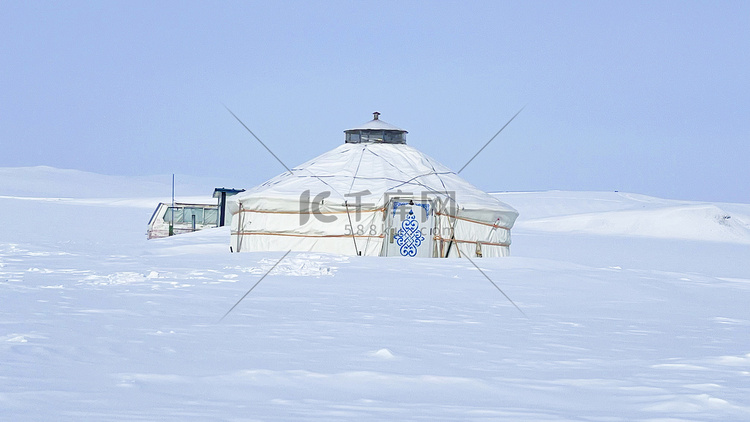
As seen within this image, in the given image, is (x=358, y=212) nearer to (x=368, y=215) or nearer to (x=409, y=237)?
(x=368, y=215)

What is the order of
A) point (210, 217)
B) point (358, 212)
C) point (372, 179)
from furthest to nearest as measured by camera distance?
point (210, 217) < point (372, 179) < point (358, 212)

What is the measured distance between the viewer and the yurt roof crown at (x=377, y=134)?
47.2ft

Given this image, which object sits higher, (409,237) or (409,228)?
(409,228)

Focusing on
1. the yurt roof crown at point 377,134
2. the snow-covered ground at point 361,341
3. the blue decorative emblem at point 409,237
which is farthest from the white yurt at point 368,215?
the yurt roof crown at point 377,134

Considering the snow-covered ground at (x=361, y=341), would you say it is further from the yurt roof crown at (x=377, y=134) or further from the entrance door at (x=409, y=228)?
the yurt roof crown at (x=377, y=134)

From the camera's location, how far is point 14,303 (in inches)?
238

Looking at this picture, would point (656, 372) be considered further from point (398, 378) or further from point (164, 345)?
point (164, 345)

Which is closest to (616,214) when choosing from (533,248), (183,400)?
(533,248)

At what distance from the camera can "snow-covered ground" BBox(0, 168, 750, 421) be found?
3.19m

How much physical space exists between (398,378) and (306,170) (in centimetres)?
981

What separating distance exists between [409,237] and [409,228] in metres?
Answer: 0.16

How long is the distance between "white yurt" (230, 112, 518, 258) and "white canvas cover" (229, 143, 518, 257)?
0.05 feet

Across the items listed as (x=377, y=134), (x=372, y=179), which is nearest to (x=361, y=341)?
(x=372, y=179)

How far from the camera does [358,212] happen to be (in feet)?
40.0
